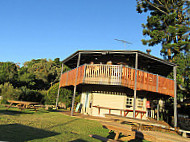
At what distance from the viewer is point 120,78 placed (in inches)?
455

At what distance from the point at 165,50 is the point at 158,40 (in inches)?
75.2

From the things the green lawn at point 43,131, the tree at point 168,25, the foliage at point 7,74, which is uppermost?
the tree at point 168,25

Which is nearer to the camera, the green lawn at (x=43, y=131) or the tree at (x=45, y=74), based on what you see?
the green lawn at (x=43, y=131)

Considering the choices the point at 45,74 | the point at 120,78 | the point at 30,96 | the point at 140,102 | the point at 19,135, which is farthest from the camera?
the point at 45,74

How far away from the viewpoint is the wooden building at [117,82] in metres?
11.9

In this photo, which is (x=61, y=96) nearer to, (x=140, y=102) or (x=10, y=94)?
(x=10, y=94)

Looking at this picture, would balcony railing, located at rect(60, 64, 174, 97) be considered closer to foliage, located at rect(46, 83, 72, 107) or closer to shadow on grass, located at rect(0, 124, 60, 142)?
shadow on grass, located at rect(0, 124, 60, 142)

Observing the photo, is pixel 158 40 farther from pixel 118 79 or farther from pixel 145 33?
pixel 118 79

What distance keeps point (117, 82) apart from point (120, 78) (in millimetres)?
368

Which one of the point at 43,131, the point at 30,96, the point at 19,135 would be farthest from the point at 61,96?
the point at 19,135

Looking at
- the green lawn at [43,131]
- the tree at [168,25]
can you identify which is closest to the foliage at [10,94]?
the green lawn at [43,131]

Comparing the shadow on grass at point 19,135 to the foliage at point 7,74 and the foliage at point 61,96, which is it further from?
the foliage at point 7,74

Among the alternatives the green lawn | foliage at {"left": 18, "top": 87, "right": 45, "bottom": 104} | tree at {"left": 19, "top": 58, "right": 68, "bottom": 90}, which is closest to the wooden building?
the green lawn

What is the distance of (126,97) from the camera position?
46.2ft
